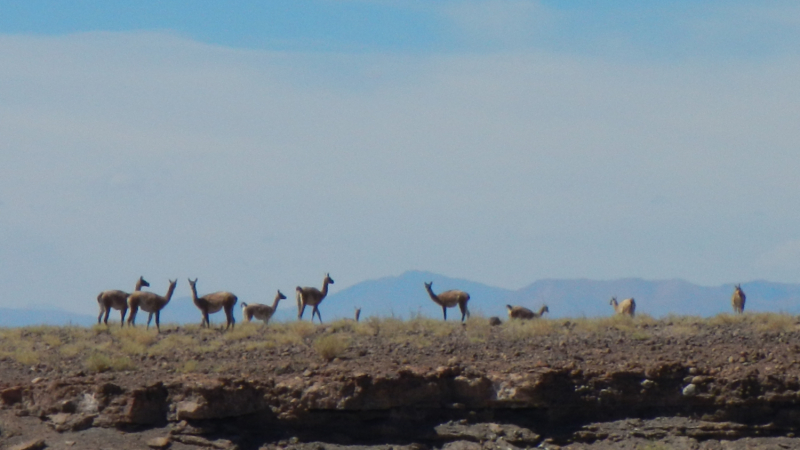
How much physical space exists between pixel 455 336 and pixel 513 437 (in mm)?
4884

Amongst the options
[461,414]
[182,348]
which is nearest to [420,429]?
[461,414]

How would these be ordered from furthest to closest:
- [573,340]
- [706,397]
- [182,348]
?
1. [182,348]
2. [573,340]
3. [706,397]

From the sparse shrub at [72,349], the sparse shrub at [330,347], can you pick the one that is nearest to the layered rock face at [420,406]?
the sparse shrub at [330,347]

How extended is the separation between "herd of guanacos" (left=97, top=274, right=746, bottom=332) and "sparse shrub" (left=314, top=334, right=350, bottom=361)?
216 inches

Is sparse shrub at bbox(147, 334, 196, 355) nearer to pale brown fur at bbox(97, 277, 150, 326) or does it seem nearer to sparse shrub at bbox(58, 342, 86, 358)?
sparse shrub at bbox(58, 342, 86, 358)

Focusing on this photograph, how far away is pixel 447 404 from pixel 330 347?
10.8ft

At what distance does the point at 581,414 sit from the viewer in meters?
19.9

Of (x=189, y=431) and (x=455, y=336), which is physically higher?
(x=455, y=336)

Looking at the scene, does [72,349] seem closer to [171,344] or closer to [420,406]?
[171,344]

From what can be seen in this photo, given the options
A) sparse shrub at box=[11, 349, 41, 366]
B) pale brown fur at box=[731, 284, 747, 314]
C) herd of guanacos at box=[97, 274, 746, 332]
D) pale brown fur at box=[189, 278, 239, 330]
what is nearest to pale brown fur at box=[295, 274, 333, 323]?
herd of guanacos at box=[97, 274, 746, 332]

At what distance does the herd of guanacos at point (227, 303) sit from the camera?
3058cm

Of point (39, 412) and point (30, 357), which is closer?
point (39, 412)

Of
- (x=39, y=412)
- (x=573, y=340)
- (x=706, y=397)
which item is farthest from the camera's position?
(x=573, y=340)

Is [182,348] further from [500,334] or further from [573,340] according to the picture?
[573,340]
